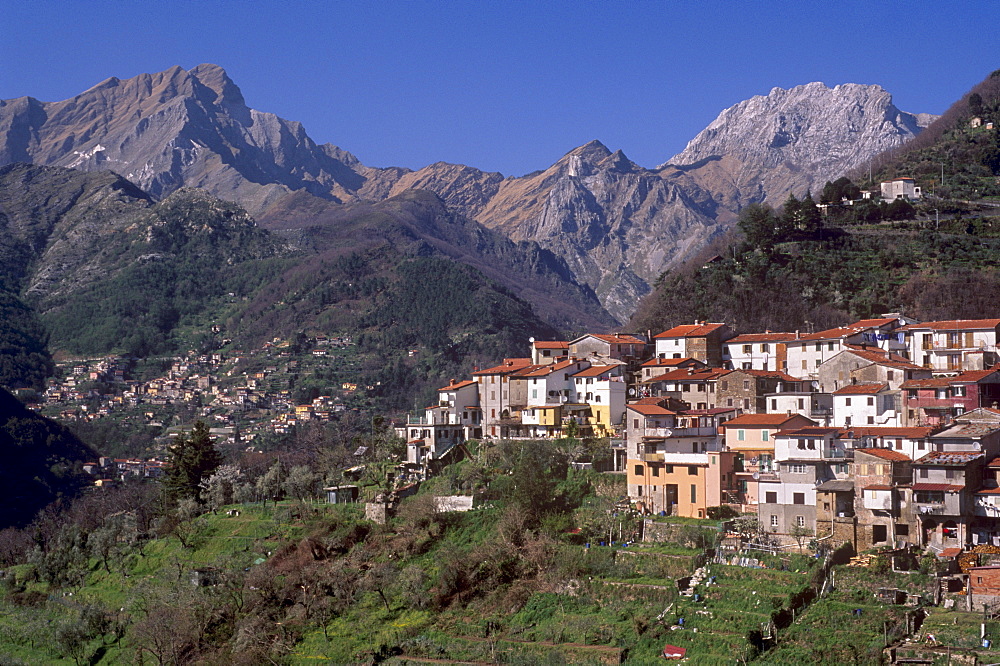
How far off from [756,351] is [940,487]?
82.6ft

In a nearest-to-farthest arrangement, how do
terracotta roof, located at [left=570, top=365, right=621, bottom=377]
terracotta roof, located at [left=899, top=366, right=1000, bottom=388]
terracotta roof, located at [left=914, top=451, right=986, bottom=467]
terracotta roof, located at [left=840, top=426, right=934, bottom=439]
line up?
terracotta roof, located at [left=914, top=451, right=986, bottom=467]
terracotta roof, located at [left=840, top=426, right=934, bottom=439]
terracotta roof, located at [left=899, top=366, right=1000, bottom=388]
terracotta roof, located at [left=570, top=365, right=621, bottom=377]

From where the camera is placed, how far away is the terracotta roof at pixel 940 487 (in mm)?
44656

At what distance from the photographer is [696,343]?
232 ft

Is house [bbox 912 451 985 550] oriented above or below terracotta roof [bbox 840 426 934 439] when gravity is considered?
below

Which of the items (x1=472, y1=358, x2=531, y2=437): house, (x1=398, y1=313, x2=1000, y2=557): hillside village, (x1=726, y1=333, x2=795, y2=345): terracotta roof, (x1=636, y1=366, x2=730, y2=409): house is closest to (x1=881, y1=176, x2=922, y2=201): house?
(x1=398, y1=313, x2=1000, y2=557): hillside village

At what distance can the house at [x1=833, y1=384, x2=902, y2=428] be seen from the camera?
5638 cm

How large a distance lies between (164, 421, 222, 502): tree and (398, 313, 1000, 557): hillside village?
41.4ft

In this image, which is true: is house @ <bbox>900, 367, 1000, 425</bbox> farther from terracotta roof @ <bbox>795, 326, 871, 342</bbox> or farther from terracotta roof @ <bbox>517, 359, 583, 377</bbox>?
terracotta roof @ <bbox>517, 359, 583, 377</bbox>

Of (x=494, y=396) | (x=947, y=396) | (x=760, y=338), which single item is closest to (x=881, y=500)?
(x=947, y=396)

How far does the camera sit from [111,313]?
593 ft

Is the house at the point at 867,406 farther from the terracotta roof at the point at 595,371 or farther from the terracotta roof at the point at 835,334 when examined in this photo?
the terracotta roof at the point at 595,371

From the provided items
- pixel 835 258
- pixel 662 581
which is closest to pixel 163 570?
pixel 662 581

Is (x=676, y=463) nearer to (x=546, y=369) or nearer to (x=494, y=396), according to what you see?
(x=546, y=369)

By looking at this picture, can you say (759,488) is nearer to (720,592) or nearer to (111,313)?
(720,592)
